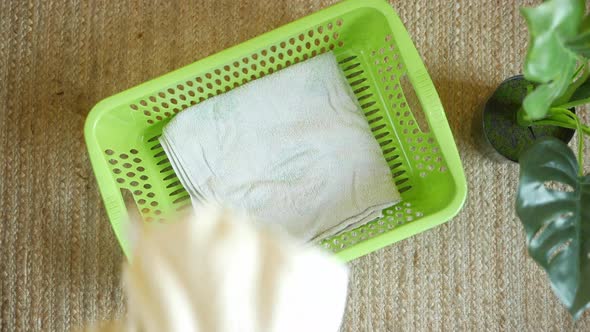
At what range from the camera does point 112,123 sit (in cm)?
92

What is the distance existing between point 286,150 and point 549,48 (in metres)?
0.53

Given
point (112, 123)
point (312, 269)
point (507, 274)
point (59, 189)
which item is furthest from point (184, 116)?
point (507, 274)

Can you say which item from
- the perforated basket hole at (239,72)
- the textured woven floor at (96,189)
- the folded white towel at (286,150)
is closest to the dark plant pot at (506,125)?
the textured woven floor at (96,189)

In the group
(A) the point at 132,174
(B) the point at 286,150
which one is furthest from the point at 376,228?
(A) the point at 132,174

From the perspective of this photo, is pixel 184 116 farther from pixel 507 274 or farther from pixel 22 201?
pixel 507 274

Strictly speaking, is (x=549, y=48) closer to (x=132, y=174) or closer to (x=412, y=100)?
(x=412, y=100)

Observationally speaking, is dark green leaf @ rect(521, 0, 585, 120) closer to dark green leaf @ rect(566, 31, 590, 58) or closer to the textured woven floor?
dark green leaf @ rect(566, 31, 590, 58)

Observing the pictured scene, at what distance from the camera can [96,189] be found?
3.38 ft

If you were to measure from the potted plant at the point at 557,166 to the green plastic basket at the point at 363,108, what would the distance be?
182 millimetres

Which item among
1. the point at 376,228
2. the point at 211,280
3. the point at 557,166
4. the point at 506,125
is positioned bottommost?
the point at 376,228

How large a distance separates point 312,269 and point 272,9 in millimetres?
708

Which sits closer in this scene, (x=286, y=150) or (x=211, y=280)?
(x=211, y=280)

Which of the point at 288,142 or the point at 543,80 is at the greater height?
the point at 543,80

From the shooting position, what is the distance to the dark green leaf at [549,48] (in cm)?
54
